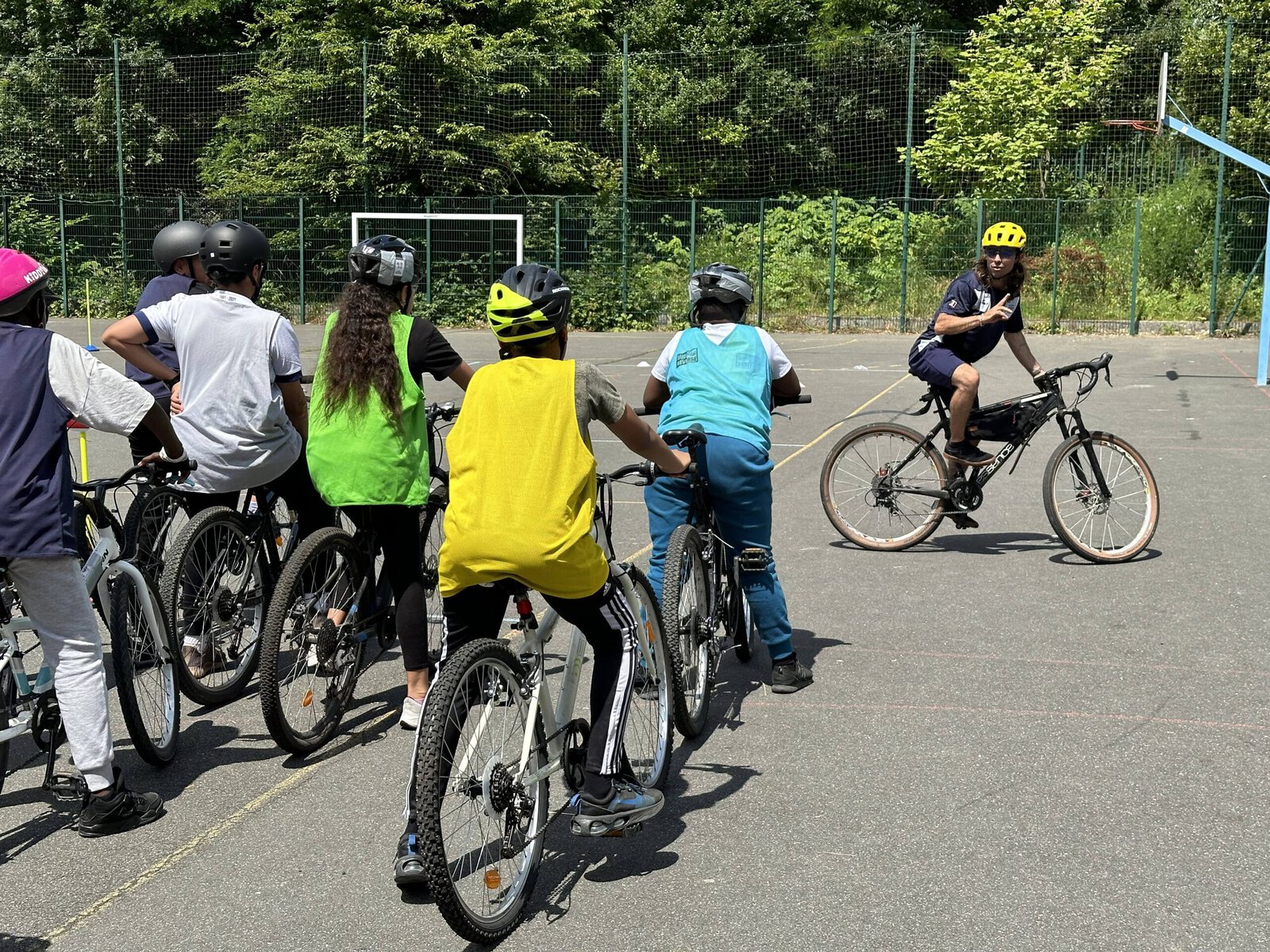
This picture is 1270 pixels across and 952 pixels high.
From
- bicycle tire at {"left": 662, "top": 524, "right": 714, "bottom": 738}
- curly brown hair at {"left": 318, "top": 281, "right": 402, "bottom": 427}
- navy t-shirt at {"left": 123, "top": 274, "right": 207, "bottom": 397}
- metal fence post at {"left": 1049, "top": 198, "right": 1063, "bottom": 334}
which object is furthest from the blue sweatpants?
metal fence post at {"left": 1049, "top": 198, "right": 1063, "bottom": 334}

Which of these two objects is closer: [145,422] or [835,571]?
[145,422]

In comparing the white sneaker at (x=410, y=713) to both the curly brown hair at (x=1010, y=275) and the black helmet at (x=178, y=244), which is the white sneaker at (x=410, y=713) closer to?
the black helmet at (x=178, y=244)

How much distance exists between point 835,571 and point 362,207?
25.8 metres

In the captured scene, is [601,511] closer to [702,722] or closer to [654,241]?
[702,722]

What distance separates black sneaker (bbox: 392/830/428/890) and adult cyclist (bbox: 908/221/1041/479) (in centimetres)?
552

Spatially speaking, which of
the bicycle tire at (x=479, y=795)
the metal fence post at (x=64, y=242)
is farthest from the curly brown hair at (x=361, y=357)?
the metal fence post at (x=64, y=242)

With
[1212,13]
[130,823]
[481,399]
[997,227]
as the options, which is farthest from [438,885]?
[1212,13]

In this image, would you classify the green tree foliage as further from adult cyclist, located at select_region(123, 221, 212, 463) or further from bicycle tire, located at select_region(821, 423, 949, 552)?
adult cyclist, located at select_region(123, 221, 212, 463)

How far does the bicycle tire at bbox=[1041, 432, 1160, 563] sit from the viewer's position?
331 inches

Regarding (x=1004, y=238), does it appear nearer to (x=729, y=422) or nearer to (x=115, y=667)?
(x=729, y=422)

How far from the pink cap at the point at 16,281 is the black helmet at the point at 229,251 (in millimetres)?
1298

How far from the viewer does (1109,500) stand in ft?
27.6

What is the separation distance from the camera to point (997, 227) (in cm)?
847

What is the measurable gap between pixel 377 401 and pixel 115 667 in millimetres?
1239
